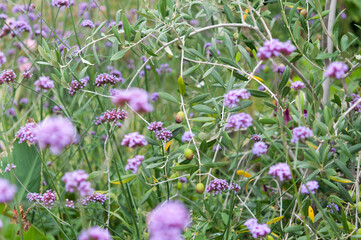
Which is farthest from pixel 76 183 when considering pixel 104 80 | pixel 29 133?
pixel 104 80

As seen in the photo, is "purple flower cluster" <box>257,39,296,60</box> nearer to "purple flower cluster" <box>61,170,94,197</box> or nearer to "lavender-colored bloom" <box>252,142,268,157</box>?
"lavender-colored bloom" <box>252,142,268,157</box>

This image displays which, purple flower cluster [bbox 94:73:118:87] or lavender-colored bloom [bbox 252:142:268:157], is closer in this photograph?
lavender-colored bloom [bbox 252:142:268:157]

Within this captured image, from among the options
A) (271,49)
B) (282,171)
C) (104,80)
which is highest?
(271,49)

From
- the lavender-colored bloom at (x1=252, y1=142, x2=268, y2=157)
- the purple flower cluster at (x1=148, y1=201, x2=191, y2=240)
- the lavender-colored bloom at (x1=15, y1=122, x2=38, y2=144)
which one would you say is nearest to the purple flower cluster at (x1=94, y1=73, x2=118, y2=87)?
the lavender-colored bloom at (x1=15, y1=122, x2=38, y2=144)

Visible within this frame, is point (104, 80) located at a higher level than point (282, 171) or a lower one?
higher

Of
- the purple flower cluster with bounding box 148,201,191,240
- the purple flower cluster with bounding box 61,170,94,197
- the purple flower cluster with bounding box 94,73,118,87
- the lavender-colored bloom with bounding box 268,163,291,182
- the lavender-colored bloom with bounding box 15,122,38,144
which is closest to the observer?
the purple flower cluster with bounding box 148,201,191,240

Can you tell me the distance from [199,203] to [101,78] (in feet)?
1.56

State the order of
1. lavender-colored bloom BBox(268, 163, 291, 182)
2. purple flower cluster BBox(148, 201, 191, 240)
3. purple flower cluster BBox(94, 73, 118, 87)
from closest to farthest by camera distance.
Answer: purple flower cluster BBox(148, 201, 191, 240) → lavender-colored bloom BBox(268, 163, 291, 182) → purple flower cluster BBox(94, 73, 118, 87)

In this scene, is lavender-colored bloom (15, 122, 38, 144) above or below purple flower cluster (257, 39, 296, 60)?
below

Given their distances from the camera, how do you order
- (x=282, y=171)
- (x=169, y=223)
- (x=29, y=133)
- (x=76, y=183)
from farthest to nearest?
(x=29, y=133) < (x=282, y=171) < (x=76, y=183) < (x=169, y=223)

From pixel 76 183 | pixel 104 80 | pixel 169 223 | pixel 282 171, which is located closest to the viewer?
pixel 169 223

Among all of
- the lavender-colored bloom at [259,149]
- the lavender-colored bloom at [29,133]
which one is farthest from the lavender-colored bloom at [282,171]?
the lavender-colored bloom at [29,133]

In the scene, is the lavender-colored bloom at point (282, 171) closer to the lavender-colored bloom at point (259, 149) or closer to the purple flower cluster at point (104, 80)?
the lavender-colored bloom at point (259, 149)

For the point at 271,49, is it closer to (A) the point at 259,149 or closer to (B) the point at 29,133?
(A) the point at 259,149
